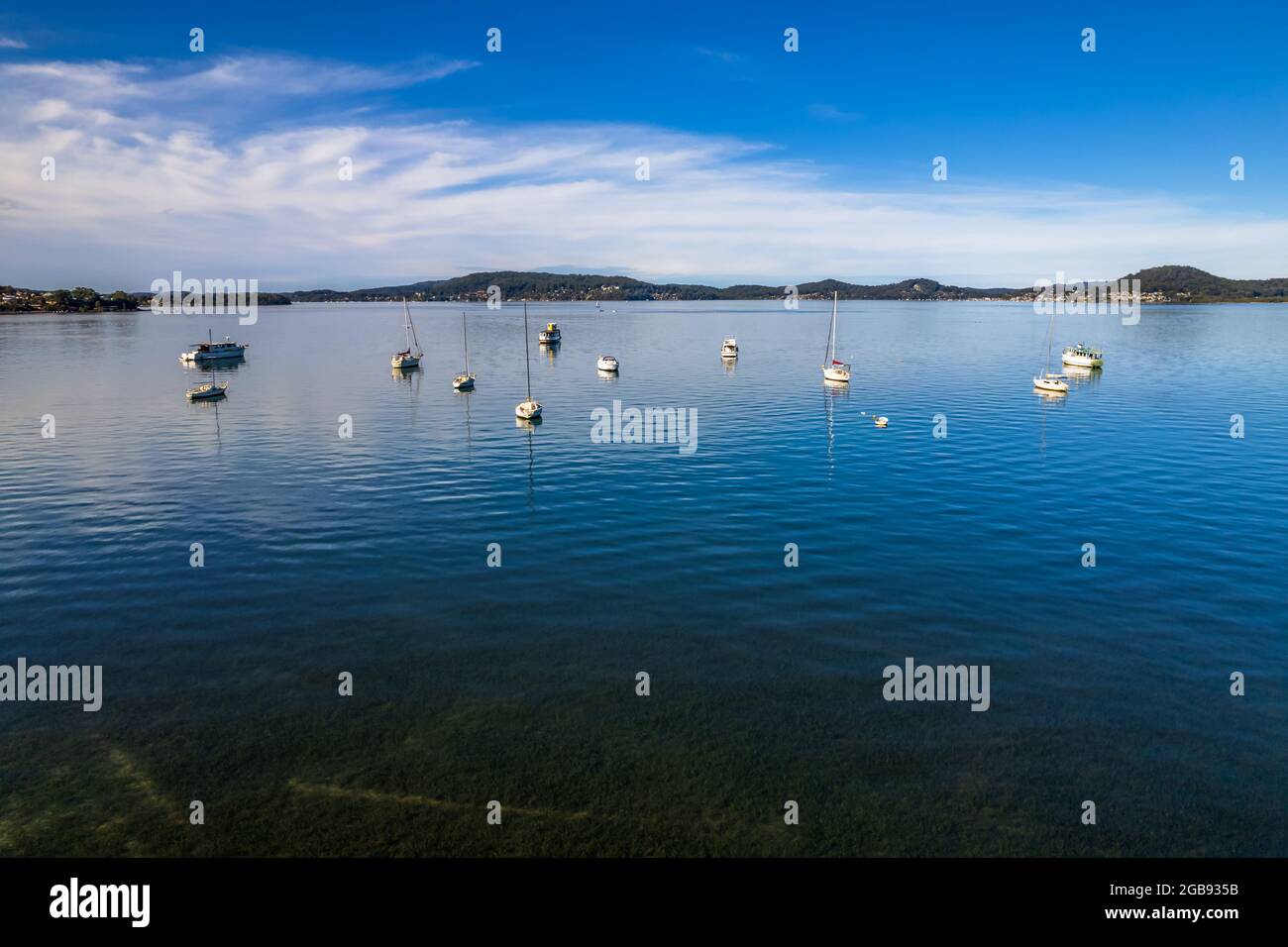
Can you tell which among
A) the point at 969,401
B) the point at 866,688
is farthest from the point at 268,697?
the point at 969,401

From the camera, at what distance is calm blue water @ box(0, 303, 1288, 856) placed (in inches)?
886

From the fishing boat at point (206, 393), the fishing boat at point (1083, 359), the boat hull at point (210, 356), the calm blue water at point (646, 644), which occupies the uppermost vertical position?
the boat hull at point (210, 356)

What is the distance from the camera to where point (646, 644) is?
33094mm

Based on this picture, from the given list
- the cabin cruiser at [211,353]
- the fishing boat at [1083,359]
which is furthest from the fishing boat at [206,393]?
the fishing boat at [1083,359]

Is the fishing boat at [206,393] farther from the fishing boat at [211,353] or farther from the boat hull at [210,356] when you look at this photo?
the boat hull at [210,356]

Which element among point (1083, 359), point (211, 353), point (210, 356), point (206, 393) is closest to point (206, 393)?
point (206, 393)

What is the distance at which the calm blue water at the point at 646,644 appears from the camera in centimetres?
2252

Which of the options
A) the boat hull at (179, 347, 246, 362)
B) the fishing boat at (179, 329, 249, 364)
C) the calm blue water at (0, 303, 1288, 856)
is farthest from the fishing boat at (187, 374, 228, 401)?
the boat hull at (179, 347, 246, 362)

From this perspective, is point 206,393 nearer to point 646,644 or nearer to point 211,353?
point 211,353

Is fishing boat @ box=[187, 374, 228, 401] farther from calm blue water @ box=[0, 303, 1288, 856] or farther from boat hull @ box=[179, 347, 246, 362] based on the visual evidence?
boat hull @ box=[179, 347, 246, 362]

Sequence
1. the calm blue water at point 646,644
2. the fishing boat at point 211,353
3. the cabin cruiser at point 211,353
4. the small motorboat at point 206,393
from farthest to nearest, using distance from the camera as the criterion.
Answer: the cabin cruiser at point 211,353, the fishing boat at point 211,353, the small motorboat at point 206,393, the calm blue water at point 646,644

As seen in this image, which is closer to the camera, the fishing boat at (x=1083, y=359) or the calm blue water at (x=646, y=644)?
the calm blue water at (x=646, y=644)

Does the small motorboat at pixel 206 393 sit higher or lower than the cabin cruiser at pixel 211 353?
lower
